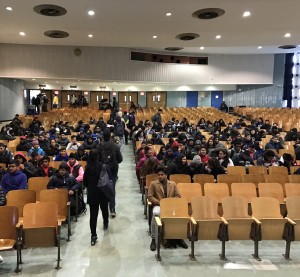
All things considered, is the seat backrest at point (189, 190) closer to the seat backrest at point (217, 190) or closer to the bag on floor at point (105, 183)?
the seat backrest at point (217, 190)

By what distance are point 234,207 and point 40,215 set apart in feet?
9.26

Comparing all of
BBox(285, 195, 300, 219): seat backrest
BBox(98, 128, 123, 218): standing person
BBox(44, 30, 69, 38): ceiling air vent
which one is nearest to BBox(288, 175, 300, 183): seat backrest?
BBox(285, 195, 300, 219): seat backrest

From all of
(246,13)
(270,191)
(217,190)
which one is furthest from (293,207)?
(246,13)

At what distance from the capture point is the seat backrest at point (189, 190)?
17.7 ft

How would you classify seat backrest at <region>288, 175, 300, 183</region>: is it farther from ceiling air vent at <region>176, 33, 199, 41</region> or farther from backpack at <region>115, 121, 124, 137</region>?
ceiling air vent at <region>176, 33, 199, 41</region>

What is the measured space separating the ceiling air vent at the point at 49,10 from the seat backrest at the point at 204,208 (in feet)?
24.8

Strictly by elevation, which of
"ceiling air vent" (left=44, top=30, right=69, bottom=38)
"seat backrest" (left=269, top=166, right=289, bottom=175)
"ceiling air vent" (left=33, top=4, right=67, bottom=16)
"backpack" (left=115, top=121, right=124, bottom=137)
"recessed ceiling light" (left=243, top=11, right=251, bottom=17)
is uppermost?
"ceiling air vent" (left=44, top=30, right=69, bottom=38)

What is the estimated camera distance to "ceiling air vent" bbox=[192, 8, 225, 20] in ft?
31.8

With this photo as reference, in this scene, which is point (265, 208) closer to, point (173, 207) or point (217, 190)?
point (217, 190)

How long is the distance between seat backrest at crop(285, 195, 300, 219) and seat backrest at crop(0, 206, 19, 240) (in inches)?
156

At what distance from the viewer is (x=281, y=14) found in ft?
33.4

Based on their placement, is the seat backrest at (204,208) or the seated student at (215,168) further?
the seated student at (215,168)

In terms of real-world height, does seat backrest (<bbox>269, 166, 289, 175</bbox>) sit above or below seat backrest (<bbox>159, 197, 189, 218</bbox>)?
above

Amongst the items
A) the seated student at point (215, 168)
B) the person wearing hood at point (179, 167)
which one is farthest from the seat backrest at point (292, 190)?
the person wearing hood at point (179, 167)
